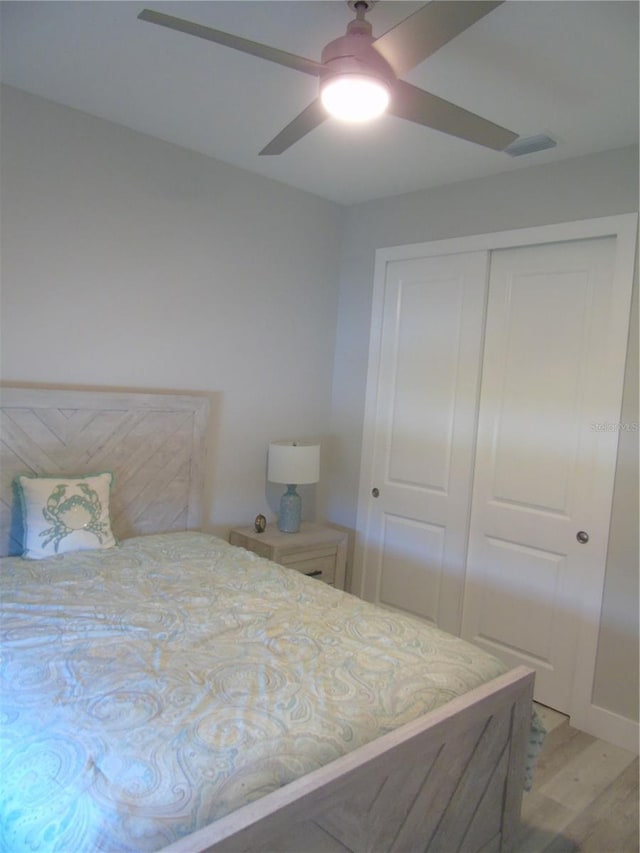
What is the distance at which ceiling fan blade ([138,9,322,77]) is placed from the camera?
1.43 metres

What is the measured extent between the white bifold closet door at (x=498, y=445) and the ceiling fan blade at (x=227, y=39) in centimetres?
179

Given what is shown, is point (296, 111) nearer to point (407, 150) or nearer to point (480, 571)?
point (407, 150)

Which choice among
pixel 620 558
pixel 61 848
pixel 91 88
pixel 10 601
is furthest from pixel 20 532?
pixel 620 558

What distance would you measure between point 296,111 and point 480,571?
2.37m

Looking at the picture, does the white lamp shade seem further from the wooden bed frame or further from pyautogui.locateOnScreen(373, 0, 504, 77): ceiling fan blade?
pyautogui.locateOnScreen(373, 0, 504, 77): ceiling fan blade

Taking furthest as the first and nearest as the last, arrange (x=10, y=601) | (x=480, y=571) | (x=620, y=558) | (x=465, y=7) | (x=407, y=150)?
(x=480, y=571), (x=407, y=150), (x=620, y=558), (x=10, y=601), (x=465, y=7)

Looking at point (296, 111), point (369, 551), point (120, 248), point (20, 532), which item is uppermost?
point (296, 111)

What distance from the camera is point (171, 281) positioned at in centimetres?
307

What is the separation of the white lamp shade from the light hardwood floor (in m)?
1.70

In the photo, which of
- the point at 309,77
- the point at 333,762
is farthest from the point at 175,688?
the point at 309,77

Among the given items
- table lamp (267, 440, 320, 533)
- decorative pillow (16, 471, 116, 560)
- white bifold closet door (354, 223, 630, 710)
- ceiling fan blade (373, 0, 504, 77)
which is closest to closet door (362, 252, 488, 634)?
white bifold closet door (354, 223, 630, 710)

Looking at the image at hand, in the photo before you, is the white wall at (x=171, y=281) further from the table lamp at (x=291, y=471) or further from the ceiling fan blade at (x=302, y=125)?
the ceiling fan blade at (x=302, y=125)

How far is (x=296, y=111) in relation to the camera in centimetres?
252

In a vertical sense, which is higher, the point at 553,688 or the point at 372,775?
the point at 372,775
